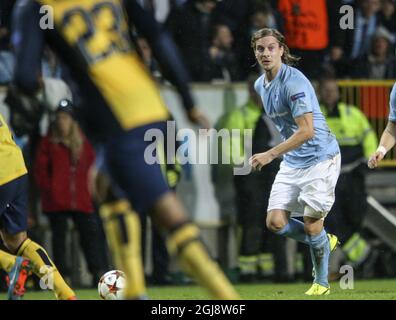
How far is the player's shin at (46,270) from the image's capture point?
324 inches

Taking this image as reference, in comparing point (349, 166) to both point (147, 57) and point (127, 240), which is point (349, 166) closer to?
point (147, 57)

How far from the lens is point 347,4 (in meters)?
13.4

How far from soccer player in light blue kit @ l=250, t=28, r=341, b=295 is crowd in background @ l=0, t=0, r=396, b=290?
3000mm

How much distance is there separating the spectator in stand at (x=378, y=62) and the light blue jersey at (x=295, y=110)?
4.31 m

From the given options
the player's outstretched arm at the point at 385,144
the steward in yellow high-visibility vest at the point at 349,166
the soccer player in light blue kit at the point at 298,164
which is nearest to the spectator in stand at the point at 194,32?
the steward in yellow high-visibility vest at the point at 349,166

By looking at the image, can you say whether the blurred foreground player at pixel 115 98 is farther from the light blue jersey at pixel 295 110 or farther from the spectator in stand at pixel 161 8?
the spectator in stand at pixel 161 8

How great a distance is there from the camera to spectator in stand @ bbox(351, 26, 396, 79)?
13617mm

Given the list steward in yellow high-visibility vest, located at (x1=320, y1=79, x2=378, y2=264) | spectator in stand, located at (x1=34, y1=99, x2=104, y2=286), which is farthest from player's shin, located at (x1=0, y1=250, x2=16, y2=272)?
steward in yellow high-visibility vest, located at (x1=320, y1=79, x2=378, y2=264)

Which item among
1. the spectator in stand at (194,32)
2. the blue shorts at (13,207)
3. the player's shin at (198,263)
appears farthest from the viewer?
the spectator in stand at (194,32)

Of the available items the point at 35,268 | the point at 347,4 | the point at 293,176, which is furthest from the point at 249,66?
the point at 35,268

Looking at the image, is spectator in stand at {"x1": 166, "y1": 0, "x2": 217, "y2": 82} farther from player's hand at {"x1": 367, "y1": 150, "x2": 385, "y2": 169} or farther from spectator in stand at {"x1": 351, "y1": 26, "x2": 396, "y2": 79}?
player's hand at {"x1": 367, "y1": 150, "x2": 385, "y2": 169}

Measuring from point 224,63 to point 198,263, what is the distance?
295 inches

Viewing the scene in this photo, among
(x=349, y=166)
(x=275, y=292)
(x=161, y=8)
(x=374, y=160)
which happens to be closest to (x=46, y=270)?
(x=374, y=160)

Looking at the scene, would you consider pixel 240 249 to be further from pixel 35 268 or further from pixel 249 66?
pixel 35 268
